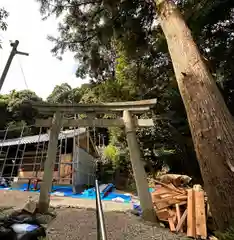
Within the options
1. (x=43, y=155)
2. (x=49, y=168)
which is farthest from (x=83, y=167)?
(x=49, y=168)

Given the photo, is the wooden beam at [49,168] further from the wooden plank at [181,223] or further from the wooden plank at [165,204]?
the wooden plank at [181,223]

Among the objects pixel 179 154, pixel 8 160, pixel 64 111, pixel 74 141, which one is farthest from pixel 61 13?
pixel 8 160

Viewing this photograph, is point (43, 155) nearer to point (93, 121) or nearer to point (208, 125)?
point (93, 121)

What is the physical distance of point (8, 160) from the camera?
12.8 meters

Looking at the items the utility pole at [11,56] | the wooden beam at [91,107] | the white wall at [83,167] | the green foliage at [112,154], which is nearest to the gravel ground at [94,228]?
the wooden beam at [91,107]

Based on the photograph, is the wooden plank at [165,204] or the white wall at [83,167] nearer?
the wooden plank at [165,204]

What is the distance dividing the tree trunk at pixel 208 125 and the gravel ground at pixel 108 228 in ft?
5.47

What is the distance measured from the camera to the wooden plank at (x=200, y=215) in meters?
3.70

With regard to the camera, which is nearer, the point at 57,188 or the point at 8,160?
the point at 57,188

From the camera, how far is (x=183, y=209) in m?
4.32

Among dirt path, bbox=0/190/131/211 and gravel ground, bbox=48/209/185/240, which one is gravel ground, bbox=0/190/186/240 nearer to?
gravel ground, bbox=48/209/185/240

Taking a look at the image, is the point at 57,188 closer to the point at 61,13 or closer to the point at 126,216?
the point at 126,216

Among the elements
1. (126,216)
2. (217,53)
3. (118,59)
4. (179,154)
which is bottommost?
(126,216)

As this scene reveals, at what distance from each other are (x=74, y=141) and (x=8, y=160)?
17.9ft
